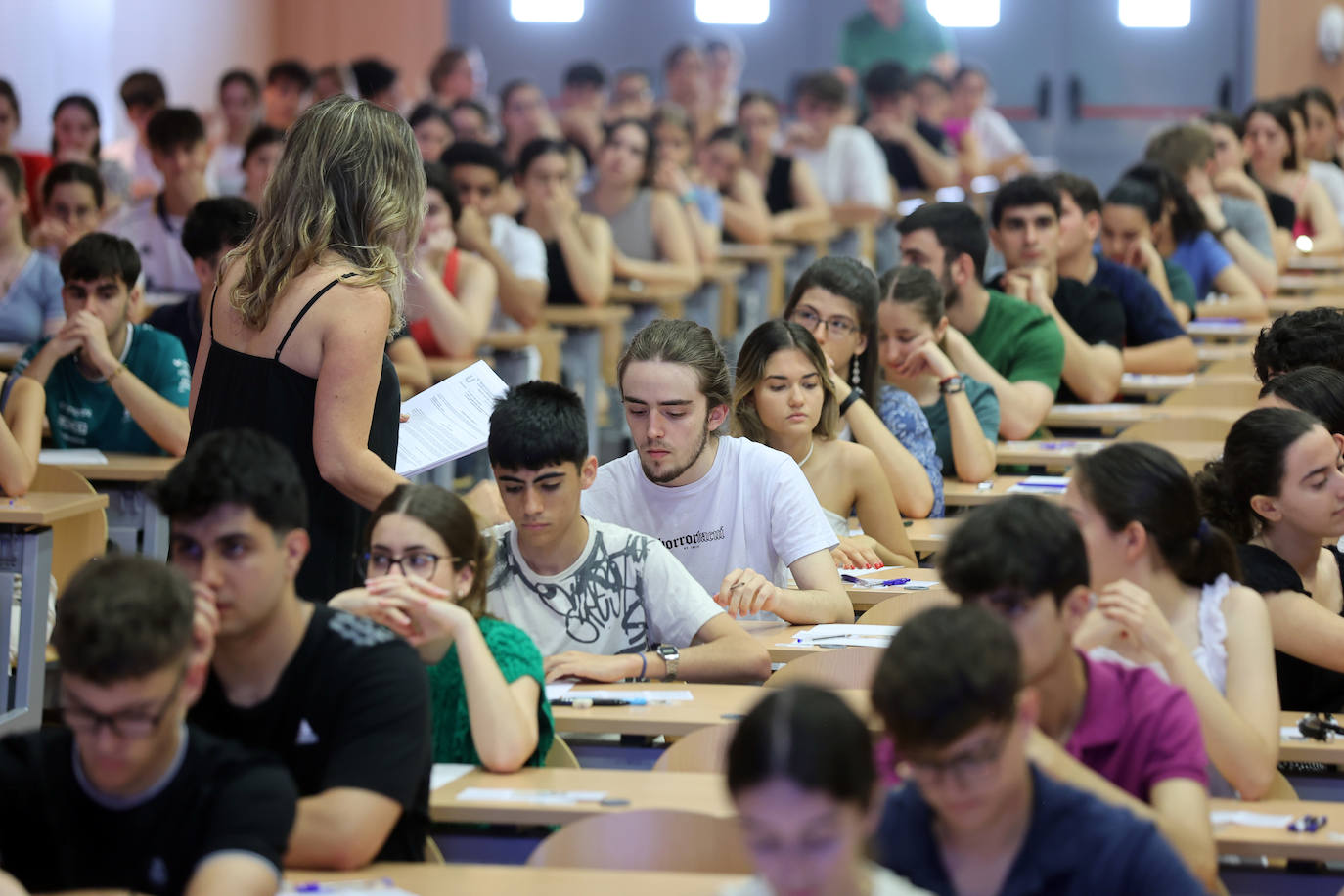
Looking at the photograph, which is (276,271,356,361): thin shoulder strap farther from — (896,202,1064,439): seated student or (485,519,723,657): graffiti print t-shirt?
(896,202,1064,439): seated student

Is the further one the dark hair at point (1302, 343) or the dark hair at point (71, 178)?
the dark hair at point (71, 178)

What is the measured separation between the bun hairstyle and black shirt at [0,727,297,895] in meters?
1.25

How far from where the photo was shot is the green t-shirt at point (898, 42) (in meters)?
12.8

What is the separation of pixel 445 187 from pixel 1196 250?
11.5ft

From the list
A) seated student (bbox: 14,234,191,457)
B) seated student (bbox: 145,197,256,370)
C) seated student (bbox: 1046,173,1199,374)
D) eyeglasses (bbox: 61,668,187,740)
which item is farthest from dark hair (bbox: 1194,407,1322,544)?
seated student (bbox: 1046,173,1199,374)

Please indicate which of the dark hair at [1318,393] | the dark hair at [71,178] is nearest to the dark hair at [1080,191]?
the dark hair at [1318,393]

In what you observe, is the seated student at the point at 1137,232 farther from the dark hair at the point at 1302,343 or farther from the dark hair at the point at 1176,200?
the dark hair at the point at 1302,343

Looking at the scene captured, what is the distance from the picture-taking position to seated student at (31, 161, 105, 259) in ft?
21.1

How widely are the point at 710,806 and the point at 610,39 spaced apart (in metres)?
12.9

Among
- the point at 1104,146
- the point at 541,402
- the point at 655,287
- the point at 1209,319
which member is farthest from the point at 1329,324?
the point at 1104,146

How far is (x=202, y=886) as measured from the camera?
181 cm

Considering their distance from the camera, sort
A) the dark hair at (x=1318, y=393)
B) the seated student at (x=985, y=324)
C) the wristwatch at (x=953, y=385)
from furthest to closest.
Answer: the seated student at (x=985, y=324) → the wristwatch at (x=953, y=385) → the dark hair at (x=1318, y=393)

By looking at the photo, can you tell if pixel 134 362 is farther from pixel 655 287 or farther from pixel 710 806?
pixel 655 287

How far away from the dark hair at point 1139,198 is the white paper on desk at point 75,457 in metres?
3.95
